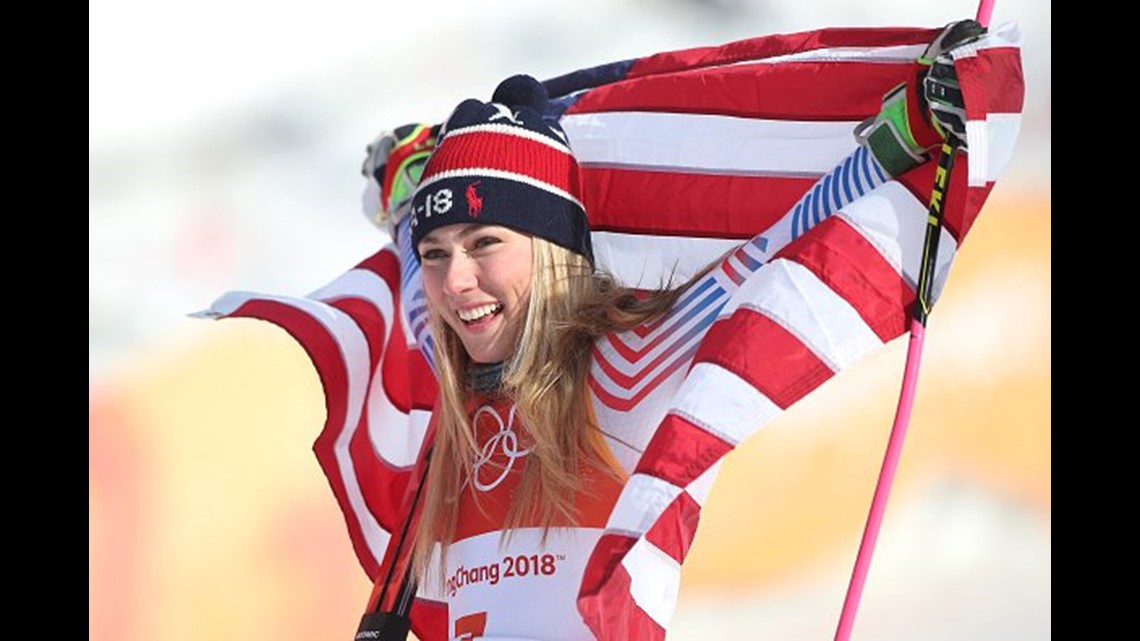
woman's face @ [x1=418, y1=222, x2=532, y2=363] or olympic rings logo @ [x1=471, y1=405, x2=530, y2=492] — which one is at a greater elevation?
woman's face @ [x1=418, y1=222, x2=532, y2=363]

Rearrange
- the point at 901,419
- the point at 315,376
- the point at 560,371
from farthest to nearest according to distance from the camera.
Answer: the point at 315,376 → the point at 560,371 → the point at 901,419

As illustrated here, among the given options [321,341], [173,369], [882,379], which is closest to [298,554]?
[173,369]

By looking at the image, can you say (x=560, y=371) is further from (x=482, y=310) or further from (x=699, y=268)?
(x=699, y=268)

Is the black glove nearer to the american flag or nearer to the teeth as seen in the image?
the american flag

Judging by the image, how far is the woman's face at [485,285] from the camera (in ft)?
7.61


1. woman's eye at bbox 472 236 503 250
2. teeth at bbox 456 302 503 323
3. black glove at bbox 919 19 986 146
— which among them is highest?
black glove at bbox 919 19 986 146

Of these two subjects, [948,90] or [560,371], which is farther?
[560,371]

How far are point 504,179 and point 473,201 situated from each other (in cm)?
5

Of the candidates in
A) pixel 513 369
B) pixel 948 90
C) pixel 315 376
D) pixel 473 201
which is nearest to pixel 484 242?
pixel 473 201

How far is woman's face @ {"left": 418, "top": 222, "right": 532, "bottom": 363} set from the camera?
2.32 metres

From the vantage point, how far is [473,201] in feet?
7.66

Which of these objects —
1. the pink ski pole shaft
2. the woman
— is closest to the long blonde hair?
the woman

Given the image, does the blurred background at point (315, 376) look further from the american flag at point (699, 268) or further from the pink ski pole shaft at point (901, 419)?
the pink ski pole shaft at point (901, 419)

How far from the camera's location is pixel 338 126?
4.64m
